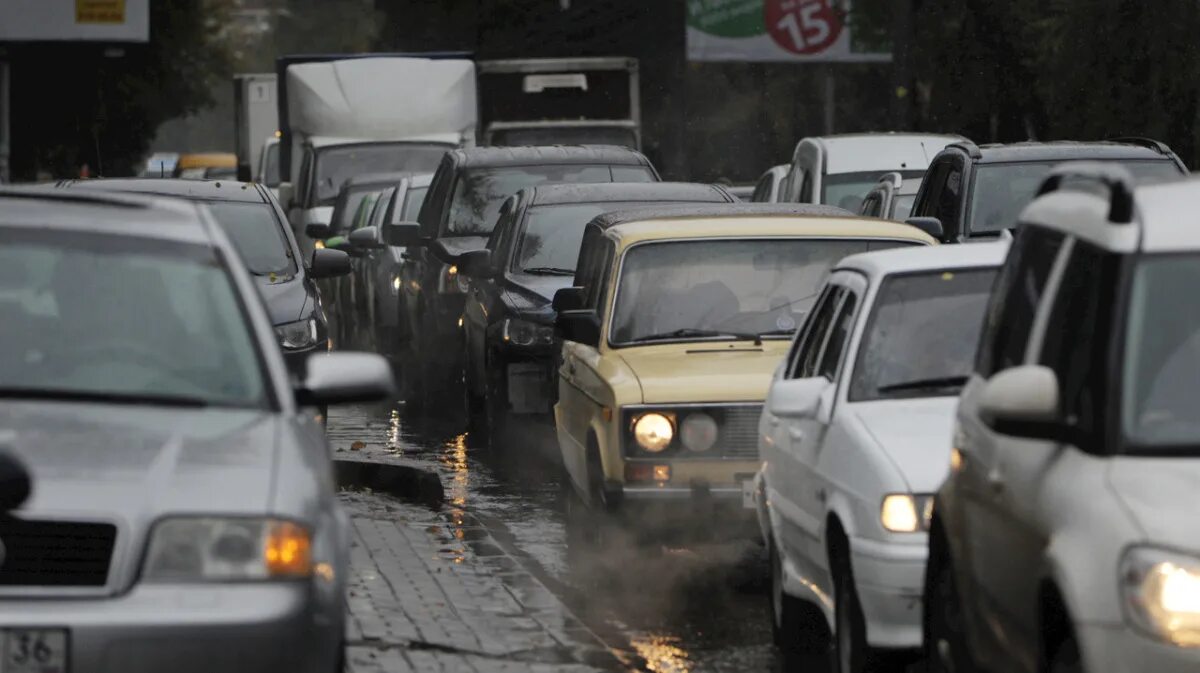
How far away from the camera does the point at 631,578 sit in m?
11.4

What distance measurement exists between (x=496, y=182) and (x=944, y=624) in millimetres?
14169

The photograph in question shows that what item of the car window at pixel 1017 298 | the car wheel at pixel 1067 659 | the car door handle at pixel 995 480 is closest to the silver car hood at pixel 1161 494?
the car wheel at pixel 1067 659

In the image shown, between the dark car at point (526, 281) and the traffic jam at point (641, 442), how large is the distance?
31 mm

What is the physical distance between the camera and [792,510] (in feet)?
29.9

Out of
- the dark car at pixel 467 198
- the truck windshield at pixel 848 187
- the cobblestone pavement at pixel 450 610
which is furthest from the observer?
the truck windshield at pixel 848 187

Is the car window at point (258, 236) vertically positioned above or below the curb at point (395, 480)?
above

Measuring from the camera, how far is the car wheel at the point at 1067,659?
213 inches

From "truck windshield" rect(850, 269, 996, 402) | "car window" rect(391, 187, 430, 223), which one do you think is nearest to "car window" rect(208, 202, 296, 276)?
"car window" rect(391, 187, 430, 223)

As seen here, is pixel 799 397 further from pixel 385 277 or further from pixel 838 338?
pixel 385 277

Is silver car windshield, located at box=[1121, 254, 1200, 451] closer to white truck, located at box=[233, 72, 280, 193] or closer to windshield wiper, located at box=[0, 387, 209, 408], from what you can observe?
windshield wiper, located at box=[0, 387, 209, 408]

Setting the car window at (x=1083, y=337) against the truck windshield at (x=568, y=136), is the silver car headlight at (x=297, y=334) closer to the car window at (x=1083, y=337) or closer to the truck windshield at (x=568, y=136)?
the car window at (x=1083, y=337)

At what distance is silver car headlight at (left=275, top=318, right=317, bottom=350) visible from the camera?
15914mm

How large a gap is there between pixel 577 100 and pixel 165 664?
32550 millimetres

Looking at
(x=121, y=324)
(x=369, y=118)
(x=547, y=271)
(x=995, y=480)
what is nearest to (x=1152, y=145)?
(x=547, y=271)
